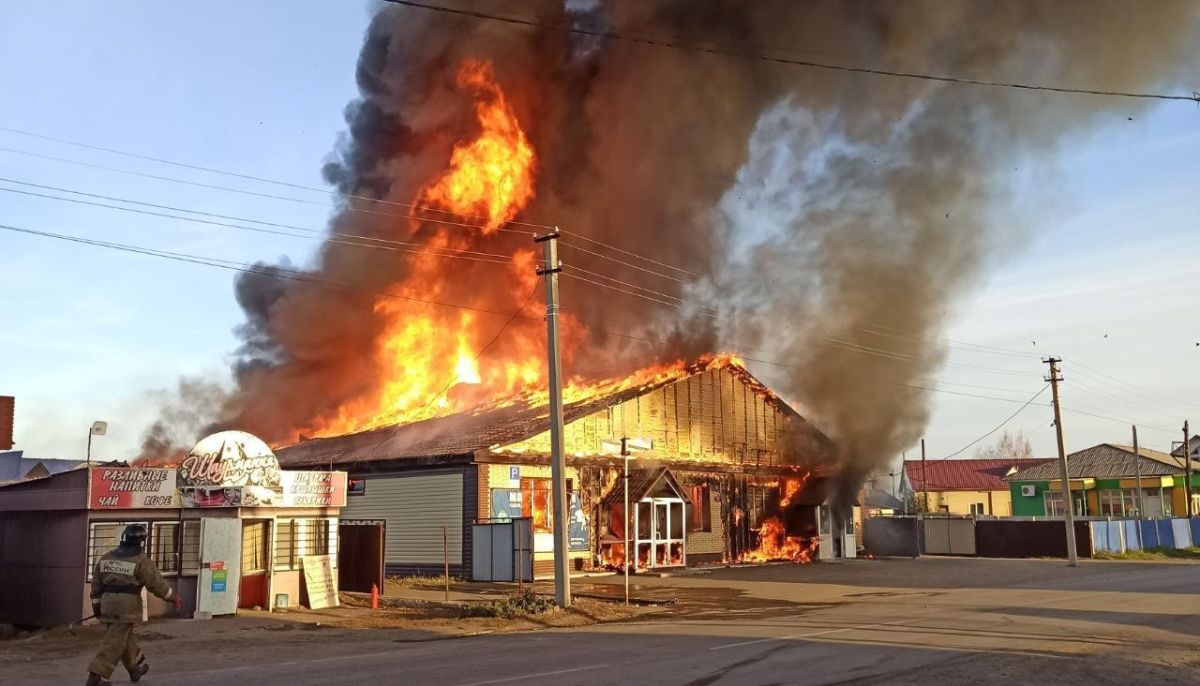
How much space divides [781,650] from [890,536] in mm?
33321

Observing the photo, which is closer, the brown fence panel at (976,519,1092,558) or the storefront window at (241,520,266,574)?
the storefront window at (241,520,266,574)

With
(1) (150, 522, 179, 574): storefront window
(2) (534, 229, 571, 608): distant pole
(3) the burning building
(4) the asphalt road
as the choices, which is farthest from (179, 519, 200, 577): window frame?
(3) the burning building

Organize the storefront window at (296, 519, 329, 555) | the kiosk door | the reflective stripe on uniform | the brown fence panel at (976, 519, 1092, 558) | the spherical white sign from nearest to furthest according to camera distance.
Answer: the reflective stripe on uniform < the kiosk door < the spherical white sign < the storefront window at (296, 519, 329, 555) < the brown fence panel at (976, 519, 1092, 558)

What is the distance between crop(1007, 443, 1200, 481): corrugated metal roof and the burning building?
113ft

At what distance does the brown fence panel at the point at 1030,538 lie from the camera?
4072 cm

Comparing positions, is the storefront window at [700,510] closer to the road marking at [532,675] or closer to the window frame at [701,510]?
the window frame at [701,510]

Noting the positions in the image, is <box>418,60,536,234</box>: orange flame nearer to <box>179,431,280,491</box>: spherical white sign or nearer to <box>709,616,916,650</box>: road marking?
<box>179,431,280,491</box>: spherical white sign

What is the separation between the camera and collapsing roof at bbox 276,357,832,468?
1134 inches

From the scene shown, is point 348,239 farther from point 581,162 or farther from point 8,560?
point 8,560

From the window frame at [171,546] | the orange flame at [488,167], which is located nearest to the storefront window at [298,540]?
the window frame at [171,546]

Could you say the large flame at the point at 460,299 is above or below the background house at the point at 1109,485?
above

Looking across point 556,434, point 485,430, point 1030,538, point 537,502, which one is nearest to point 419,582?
point 537,502

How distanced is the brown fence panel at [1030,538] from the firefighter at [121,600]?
38.5 meters

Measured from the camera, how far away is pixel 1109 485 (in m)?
64.6
